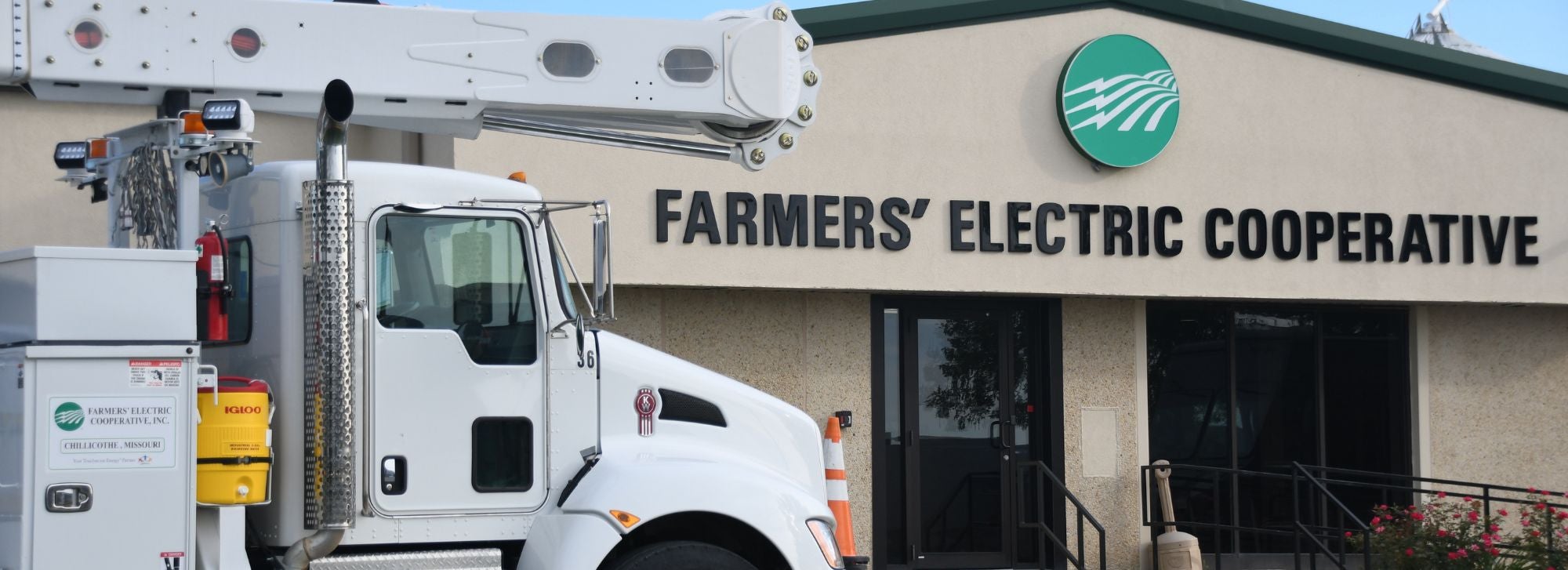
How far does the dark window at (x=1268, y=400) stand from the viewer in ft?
48.2

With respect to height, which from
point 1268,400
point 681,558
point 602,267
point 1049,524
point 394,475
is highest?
point 602,267

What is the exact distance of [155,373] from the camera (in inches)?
229

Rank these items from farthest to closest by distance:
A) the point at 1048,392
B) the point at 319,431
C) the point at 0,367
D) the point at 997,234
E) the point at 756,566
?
1. the point at 1048,392
2. the point at 997,234
3. the point at 756,566
4. the point at 319,431
5. the point at 0,367

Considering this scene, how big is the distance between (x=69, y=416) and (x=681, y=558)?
2.49 meters

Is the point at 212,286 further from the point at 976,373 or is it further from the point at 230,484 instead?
the point at 976,373

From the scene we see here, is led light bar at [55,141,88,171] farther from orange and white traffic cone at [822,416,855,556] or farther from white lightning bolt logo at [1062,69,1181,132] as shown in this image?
white lightning bolt logo at [1062,69,1181,132]

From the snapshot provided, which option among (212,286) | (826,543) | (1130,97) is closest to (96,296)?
(212,286)

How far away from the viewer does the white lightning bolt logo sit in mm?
13586

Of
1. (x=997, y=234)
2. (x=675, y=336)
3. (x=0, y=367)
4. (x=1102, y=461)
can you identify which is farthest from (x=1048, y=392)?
(x=0, y=367)

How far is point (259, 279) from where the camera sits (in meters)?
6.71

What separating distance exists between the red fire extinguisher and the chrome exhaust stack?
1.03 feet

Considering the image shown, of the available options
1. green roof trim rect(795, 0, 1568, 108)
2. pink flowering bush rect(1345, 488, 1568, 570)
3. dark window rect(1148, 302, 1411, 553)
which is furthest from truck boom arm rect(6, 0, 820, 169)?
dark window rect(1148, 302, 1411, 553)

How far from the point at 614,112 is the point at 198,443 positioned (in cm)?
229

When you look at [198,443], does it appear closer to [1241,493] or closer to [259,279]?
[259,279]
